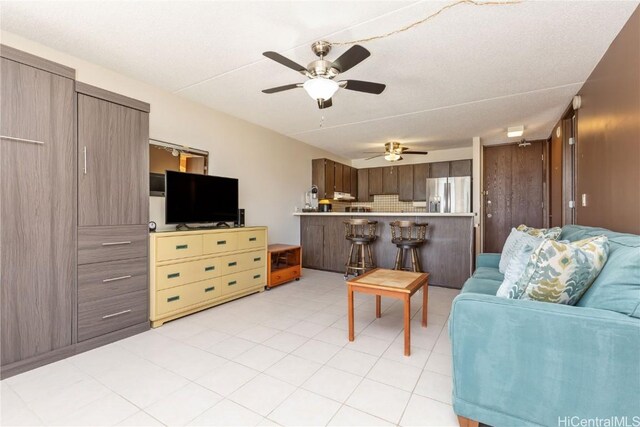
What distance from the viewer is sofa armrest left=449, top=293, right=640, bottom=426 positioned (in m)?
1.12

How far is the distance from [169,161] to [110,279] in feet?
4.88

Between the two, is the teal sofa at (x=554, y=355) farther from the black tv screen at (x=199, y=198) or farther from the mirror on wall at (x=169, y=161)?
the mirror on wall at (x=169, y=161)

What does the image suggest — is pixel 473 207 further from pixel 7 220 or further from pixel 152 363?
pixel 7 220

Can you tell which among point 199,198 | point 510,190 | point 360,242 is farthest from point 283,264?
point 510,190

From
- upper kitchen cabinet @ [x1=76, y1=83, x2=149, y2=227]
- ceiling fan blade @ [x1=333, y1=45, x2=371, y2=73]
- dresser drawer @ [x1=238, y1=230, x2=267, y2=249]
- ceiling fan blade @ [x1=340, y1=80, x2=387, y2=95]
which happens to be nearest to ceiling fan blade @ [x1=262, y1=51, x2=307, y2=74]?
ceiling fan blade @ [x1=333, y1=45, x2=371, y2=73]

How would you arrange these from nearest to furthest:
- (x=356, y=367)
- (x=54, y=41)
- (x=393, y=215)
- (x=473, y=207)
→ (x=356, y=367) → (x=54, y=41) → (x=393, y=215) → (x=473, y=207)

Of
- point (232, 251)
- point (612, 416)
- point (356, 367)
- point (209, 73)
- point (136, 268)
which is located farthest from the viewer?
point (232, 251)

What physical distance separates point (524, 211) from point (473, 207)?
3.93ft

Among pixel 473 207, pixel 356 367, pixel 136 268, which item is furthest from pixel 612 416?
pixel 473 207

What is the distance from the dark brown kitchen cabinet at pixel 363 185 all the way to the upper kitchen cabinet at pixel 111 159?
549 cm

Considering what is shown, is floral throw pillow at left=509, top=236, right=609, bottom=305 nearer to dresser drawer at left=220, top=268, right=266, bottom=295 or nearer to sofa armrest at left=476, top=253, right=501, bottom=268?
sofa armrest at left=476, top=253, right=501, bottom=268

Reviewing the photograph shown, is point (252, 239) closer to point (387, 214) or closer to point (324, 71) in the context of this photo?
point (387, 214)

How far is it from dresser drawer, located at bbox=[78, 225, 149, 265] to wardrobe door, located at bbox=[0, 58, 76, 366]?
84mm

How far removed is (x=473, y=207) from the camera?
218 inches
